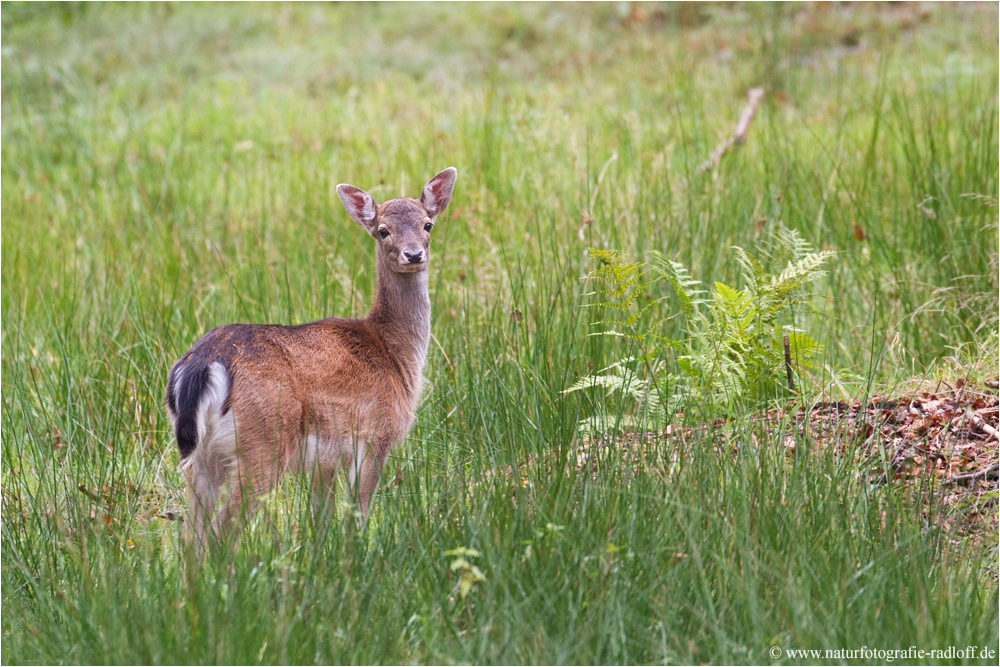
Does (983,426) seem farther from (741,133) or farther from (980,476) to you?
(741,133)

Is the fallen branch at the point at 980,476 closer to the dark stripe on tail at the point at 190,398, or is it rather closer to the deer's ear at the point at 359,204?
the deer's ear at the point at 359,204

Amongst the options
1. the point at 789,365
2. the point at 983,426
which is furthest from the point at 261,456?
the point at 983,426

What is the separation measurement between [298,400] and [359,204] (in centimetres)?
109

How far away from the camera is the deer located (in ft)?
12.3

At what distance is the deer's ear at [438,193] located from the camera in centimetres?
480

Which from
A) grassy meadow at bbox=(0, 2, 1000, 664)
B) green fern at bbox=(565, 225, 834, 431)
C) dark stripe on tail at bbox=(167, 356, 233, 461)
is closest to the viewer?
grassy meadow at bbox=(0, 2, 1000, 664)

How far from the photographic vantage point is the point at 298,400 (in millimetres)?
3953

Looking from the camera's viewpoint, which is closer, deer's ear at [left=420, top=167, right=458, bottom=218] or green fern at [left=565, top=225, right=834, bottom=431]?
green fern at [left=565, top=225, right=834, bottom=431]

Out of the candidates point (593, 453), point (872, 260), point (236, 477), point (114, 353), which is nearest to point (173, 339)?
point (114, 353)

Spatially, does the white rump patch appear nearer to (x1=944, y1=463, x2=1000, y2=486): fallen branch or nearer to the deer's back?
the deer's back

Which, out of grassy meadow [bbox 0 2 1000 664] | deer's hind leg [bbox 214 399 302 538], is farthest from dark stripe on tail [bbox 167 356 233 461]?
grassy meadow [bbox 0 2 1000 664]

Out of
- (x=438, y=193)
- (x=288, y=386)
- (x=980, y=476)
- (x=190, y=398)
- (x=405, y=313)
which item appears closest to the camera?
(x=190, y=398)

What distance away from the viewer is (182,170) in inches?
322

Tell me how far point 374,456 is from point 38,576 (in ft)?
3.97
